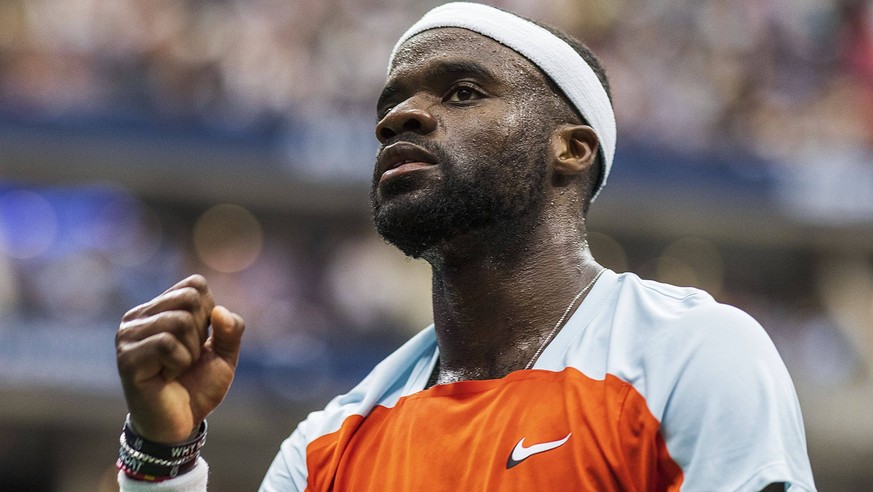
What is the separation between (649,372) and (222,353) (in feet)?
3.26

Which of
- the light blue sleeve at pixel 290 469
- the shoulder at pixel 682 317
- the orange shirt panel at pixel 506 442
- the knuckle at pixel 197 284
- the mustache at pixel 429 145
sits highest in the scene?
the mustache at pixel 429 145

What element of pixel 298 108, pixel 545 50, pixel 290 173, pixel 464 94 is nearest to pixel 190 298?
pixel 464 94

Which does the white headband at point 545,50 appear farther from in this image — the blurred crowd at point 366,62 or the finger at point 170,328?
the blurred crowd at point 366,62

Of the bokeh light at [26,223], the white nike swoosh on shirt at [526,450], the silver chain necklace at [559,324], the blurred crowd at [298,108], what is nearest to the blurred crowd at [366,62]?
A: the blurred crowd at [298,108]

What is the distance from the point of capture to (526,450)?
2516 millimetres

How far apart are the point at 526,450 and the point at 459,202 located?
735 millimetres

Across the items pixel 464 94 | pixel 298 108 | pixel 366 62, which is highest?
pixel 464 94

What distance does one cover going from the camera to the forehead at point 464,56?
3170 mm

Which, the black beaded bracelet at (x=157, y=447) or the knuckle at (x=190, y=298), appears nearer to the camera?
the knuckle at (x=190, y=298)

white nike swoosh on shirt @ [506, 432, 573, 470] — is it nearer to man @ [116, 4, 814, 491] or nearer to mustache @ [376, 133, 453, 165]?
man @ [116, 4, 814, 491]

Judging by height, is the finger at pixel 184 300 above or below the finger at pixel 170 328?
above

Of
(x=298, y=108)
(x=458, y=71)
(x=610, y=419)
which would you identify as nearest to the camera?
(x=610, y=419)

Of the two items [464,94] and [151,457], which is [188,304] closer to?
[151,457]

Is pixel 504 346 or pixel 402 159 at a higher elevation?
pixel 402 159
